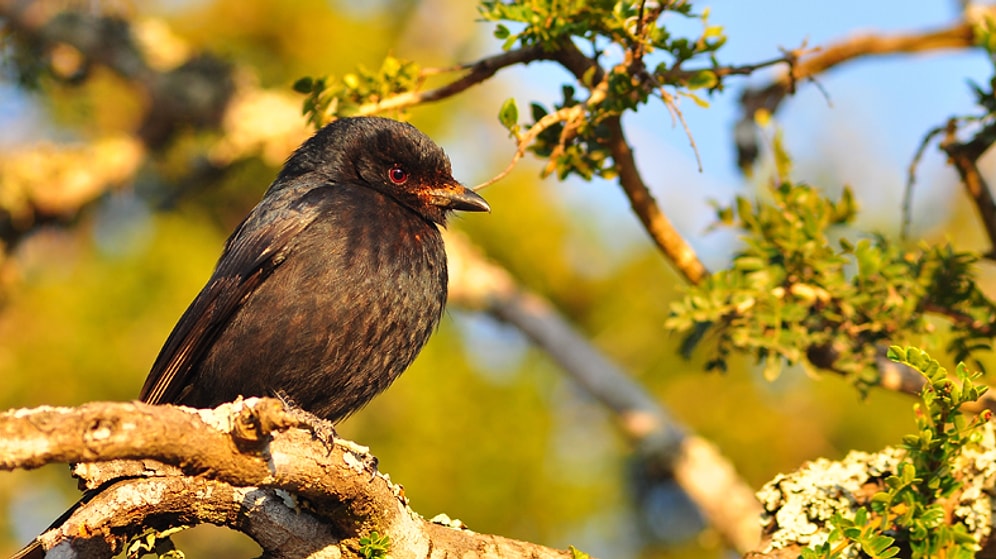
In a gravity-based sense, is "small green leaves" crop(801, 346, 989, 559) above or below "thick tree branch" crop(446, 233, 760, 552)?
below

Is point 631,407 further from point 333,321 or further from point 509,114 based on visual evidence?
point 333,321

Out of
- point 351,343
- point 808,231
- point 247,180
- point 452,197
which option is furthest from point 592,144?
point 247,180

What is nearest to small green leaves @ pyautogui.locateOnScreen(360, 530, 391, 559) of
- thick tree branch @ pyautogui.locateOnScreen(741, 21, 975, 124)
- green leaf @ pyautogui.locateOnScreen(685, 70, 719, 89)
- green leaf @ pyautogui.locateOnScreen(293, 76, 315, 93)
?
green leaf @ pyautogui.locateOnScreen(293, 76, 315, 93)

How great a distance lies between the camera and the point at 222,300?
454cm

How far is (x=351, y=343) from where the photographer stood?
14.1 ft

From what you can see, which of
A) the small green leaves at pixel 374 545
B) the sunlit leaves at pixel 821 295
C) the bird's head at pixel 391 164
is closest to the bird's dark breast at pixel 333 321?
the bird's head at pixel 391 164

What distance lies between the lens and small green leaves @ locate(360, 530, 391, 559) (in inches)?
142

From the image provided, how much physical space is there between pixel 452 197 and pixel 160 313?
4143 millimetres

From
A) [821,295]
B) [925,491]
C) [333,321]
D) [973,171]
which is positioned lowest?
[925,491]

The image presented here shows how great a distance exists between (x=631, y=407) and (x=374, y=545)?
11.1 feet

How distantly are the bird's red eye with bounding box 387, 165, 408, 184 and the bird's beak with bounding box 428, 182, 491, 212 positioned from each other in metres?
0.13

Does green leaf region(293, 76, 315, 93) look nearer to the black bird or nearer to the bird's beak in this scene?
the black bird

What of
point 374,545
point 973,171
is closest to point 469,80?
point 374,545

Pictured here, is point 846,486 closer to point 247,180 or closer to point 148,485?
point 148,485
